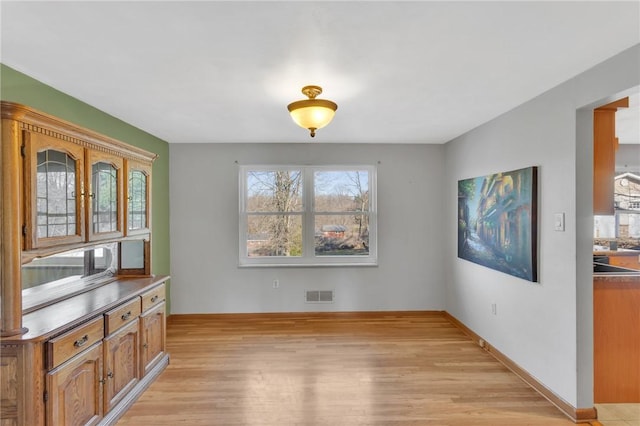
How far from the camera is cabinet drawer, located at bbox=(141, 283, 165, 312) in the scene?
109 inches

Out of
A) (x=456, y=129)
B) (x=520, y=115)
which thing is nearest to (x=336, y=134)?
(x=456, y=129)

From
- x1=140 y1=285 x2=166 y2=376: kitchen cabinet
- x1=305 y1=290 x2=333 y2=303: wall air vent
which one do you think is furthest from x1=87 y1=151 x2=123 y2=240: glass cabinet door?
x1=305 y1=290 x2=333 y2=303: wall air vent

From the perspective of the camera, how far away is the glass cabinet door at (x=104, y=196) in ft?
7.51

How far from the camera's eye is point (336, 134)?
12.9ft

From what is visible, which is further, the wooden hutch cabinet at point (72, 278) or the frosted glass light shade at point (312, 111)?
the frosted glass light shade at point (312, 111)

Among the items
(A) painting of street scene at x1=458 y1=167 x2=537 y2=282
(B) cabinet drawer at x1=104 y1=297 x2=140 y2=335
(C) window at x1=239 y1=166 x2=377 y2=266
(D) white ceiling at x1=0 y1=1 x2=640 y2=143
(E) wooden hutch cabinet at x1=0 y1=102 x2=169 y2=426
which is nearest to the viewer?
(D) white ceiling at x1=0 y1=1 x2=640 y2=143

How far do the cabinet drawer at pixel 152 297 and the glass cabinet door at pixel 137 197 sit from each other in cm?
55

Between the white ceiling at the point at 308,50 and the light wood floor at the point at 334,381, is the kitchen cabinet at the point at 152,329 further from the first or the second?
the white ceiling at the point at 308,50

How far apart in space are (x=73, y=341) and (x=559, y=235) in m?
3.39

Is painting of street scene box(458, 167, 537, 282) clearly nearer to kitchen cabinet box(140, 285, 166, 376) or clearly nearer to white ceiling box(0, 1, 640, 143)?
white ceiling box(0, 1, 640, 143)

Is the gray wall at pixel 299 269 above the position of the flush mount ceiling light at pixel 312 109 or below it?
below

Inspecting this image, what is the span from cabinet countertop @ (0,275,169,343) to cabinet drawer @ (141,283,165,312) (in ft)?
0.24

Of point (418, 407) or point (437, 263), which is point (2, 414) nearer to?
point (418, 407)

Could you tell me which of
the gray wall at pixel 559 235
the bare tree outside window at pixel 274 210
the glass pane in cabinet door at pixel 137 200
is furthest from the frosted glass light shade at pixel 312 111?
the bare tree outside window at pixel 274 210
